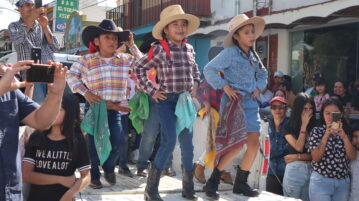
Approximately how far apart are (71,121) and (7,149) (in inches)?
45.7

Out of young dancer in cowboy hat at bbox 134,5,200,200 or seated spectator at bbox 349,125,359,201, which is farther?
seated spectator at bbox 349,125,359,201

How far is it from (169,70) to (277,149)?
2.48m

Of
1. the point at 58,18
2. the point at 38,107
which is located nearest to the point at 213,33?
the point at 38,107

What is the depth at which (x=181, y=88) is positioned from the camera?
4.79m

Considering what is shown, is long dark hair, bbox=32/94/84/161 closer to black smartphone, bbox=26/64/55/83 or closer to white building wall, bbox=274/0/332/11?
black smartphone, bbox=26/64/55/83

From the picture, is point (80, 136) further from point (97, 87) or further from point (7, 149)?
point (97, 87)

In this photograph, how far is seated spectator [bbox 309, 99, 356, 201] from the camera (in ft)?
18.5

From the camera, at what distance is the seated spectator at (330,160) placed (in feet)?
18.5

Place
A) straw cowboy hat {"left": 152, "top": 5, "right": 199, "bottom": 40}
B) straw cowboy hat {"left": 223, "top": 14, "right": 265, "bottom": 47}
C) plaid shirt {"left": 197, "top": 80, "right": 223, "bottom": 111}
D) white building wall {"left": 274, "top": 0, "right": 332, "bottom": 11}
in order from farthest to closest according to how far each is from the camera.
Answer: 1. white building wall {"left": 274, "top": 0, "right": 332, "bottom": 11}
2. plaid shirt {"left": 197, "top": 80, "right": 223, "bottom": 111}
3. straw cowboy hat {"left": 223, "top": 14, "right": 265, "bottom": 47}
4. straw cowboy hat {"left": 152, "top": 5, "right": 199, "bottom": 40}

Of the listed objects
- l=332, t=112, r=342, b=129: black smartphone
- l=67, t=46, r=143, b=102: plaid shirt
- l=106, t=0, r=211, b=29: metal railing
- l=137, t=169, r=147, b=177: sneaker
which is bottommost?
l=137, t=169, r=147, b=177: sneaker

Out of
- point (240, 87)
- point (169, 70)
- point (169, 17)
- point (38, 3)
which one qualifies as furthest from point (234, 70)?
point (38, 3)

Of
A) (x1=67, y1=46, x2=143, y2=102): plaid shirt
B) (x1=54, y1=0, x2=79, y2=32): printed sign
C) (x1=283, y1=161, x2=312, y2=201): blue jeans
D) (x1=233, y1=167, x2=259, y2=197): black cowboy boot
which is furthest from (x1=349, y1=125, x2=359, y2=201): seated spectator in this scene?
(x1=54, y1=0, x2=79, y2=32): printed sign

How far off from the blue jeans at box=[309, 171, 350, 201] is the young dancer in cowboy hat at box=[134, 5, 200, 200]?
164cm

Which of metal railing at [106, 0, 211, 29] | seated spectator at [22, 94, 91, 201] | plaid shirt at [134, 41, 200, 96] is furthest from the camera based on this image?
metal railing at [106, 0, 211, 29]
